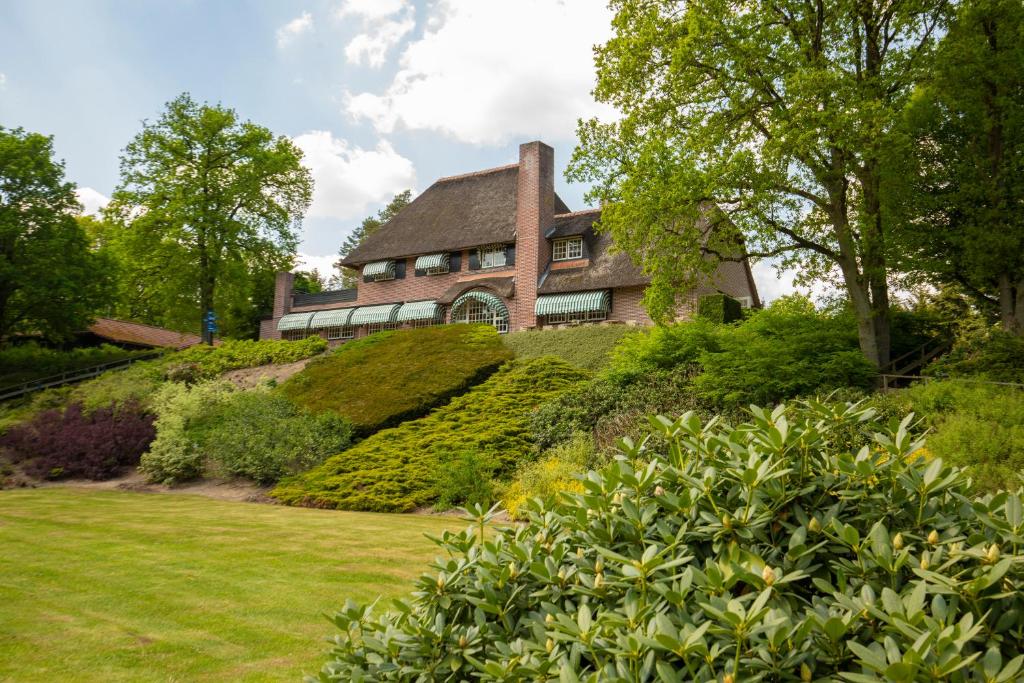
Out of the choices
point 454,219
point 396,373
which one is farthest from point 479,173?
point 396,373

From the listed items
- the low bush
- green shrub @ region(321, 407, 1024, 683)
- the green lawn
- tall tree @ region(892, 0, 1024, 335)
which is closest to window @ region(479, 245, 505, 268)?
the low bush

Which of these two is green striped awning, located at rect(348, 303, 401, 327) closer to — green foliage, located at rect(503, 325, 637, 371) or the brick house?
the brick house

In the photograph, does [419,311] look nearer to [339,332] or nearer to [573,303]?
[339,332]

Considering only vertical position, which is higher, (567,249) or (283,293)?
(567,249)

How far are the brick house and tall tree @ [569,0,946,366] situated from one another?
31.2 feet

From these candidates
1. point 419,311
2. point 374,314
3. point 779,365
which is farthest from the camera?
point 374,314

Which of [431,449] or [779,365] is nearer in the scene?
[779,365]

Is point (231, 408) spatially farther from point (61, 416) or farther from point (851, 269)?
point (851, 269)

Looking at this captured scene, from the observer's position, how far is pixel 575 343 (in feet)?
90.2

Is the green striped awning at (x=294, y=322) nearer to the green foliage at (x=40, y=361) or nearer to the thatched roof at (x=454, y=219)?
the thatched roof at (x=454, y=219)

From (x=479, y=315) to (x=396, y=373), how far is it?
41.3ft

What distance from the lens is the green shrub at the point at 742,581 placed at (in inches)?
84.2

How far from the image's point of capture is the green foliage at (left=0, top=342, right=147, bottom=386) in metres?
34.4

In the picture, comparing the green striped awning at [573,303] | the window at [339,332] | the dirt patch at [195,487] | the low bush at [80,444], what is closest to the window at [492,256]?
the green striped awning at [573,303]
